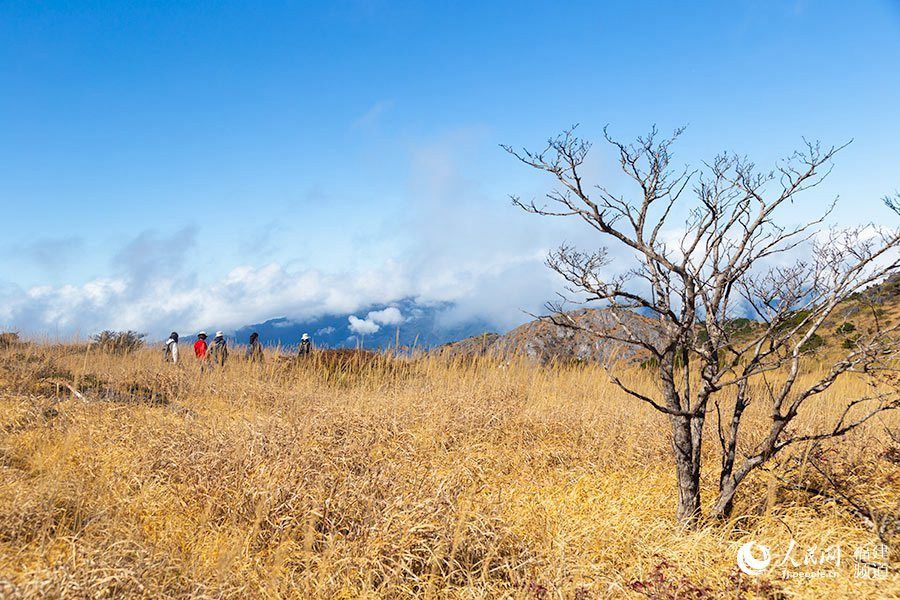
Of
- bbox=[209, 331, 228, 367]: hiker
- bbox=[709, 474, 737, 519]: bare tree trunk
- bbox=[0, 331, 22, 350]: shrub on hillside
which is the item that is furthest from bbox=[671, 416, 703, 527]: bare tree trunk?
bbox=[0, 331, 22, 350]: shrub on hillside

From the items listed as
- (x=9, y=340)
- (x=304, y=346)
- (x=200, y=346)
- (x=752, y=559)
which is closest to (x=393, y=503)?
(x=752, y=559)

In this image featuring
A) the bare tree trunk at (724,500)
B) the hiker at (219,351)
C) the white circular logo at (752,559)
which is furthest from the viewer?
the hiker at (219,351)

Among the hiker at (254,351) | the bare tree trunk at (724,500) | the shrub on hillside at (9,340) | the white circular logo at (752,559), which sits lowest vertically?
the white circular logo at (752,559)

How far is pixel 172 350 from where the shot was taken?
13.2 metres

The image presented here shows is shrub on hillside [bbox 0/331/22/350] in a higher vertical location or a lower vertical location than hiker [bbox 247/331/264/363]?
higher

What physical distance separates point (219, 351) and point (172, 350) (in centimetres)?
186

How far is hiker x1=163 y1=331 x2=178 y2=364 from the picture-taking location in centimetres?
1296

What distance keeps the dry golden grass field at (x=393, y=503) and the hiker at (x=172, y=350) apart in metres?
5.26

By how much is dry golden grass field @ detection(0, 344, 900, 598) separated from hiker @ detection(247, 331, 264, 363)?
151 inches

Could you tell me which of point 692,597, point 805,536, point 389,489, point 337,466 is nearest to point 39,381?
point 337,466

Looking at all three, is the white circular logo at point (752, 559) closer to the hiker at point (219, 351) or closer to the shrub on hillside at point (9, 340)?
the hiker at point (219, 351)

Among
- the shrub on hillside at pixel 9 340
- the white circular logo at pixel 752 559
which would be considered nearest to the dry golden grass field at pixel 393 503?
the white circular logo at pixel 752 559

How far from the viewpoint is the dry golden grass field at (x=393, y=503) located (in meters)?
3.26

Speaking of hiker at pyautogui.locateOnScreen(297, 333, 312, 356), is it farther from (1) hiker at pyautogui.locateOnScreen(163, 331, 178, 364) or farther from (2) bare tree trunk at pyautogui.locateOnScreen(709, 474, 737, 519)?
(2) bare tree trunk at pyautogui.locateOnScreen(709, 474, 737, 519)
